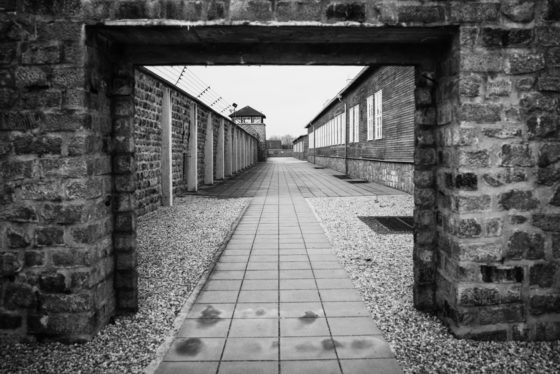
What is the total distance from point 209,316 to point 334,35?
9.58 feet

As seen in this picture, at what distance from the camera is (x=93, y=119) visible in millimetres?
3418

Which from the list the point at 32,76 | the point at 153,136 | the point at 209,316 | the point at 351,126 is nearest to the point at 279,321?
the point at 209,316

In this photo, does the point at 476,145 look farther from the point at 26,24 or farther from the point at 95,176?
the point at 26,24

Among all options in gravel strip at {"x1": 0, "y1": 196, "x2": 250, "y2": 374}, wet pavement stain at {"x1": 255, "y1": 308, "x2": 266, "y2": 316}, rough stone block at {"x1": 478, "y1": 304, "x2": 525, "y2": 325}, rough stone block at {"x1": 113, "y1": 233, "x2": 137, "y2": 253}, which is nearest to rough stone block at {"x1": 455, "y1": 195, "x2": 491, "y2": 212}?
rough stone block at {"x1": 478, "y1": 304, "x2": 525, "y2": 325}

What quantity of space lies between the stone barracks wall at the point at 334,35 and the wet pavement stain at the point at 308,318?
1.24m

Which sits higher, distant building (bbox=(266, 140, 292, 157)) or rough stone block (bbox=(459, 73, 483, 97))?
distant building (bbox=(266, 140, 292, 157))

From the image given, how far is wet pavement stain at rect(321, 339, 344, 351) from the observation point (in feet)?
10.7

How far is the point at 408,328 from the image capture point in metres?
3.60

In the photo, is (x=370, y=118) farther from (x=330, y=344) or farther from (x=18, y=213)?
(x=18, y=213)

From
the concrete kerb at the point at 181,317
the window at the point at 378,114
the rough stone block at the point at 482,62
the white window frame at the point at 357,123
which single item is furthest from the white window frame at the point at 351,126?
the rough stone block at the point at 482,62

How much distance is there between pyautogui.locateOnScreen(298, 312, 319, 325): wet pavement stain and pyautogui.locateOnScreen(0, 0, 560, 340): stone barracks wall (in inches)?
→ 49.0

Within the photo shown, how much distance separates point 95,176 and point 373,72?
1578 centimetres

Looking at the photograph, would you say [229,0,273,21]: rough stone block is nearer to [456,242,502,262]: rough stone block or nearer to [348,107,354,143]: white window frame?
[456,242,502,262]: rough stone block

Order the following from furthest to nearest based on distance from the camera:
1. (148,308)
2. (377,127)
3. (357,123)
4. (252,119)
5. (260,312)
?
1. (252,119)
2. (357,123)
3. (377,127)
4. (148,308)
5. (260,312)
